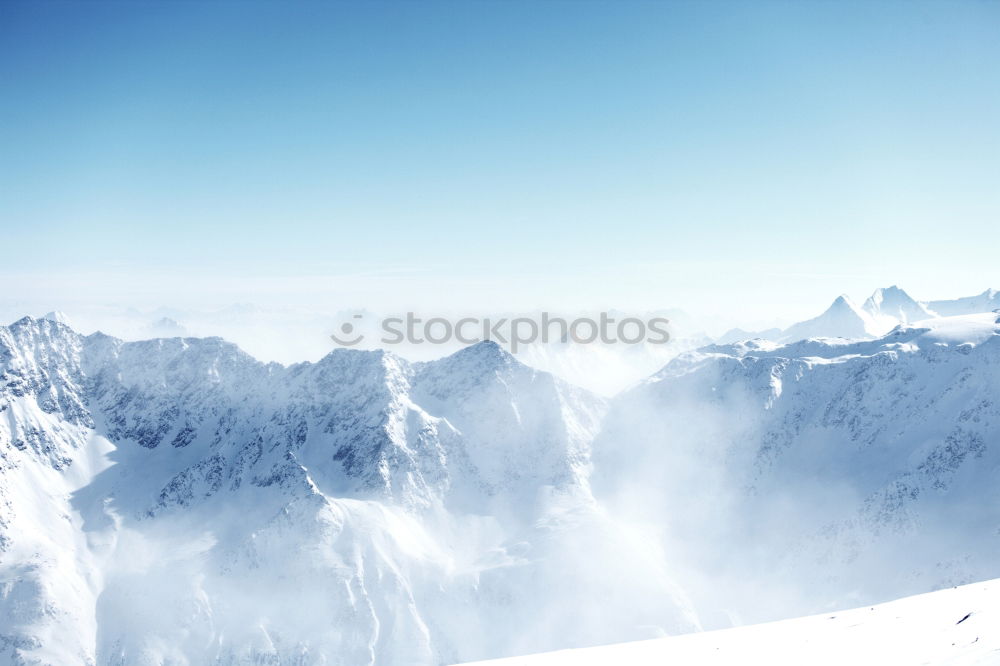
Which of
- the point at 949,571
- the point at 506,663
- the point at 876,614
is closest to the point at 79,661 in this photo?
the point at 506,663

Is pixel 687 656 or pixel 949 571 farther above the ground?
pixel 687 656

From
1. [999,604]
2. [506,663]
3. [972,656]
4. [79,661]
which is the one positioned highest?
[972,656]

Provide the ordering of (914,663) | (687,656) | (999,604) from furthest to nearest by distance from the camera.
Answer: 1. (687,656)
2. (999,604)
3. (914,663)

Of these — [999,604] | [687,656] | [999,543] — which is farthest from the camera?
[999,543]

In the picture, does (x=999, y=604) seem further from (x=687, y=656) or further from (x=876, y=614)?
(x=687, y=656)

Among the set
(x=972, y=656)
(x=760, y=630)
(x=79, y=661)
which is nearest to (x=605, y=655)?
(x=760, y=630)

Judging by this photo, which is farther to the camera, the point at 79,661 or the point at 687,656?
the point at 79,661
